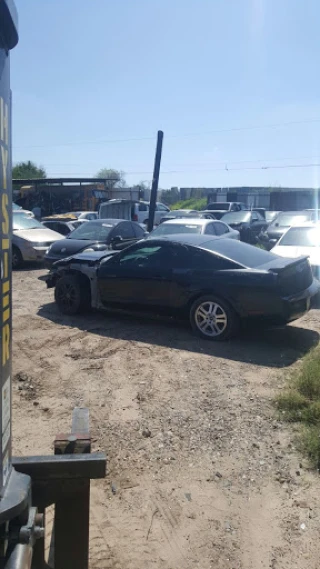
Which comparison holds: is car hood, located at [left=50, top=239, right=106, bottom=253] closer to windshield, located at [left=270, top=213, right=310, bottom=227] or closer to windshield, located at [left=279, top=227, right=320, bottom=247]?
windshield, located at [left=279, top=227, right=320, bottom=247]

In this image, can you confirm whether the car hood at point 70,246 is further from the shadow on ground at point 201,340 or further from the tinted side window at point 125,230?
the shadow on ground at point 201,340

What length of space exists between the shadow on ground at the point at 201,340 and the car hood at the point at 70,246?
3617 mm

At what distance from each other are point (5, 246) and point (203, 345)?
204 inches

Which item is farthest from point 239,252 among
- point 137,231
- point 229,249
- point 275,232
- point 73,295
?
point 275,232

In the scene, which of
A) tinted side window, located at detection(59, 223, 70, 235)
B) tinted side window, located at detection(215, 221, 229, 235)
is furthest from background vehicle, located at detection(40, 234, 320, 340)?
tinted side window, located at detection(59, 223, 70, 235)

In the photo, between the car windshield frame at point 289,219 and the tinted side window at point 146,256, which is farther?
the car windshield frame at point 289,219

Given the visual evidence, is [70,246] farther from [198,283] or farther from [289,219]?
[289,219]

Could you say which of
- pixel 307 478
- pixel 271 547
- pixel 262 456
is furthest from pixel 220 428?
pixel 271 547

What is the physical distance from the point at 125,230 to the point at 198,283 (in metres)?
6.62

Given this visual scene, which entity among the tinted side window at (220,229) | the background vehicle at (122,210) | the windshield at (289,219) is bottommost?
the tinted side window at (220,229)

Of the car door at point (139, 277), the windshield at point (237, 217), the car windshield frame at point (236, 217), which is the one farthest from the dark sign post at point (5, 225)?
the windshield at point (237, 217)

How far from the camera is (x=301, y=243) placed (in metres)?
11.1

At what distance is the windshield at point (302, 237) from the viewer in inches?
432

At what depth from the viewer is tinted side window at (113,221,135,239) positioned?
A: 42.3 ft
